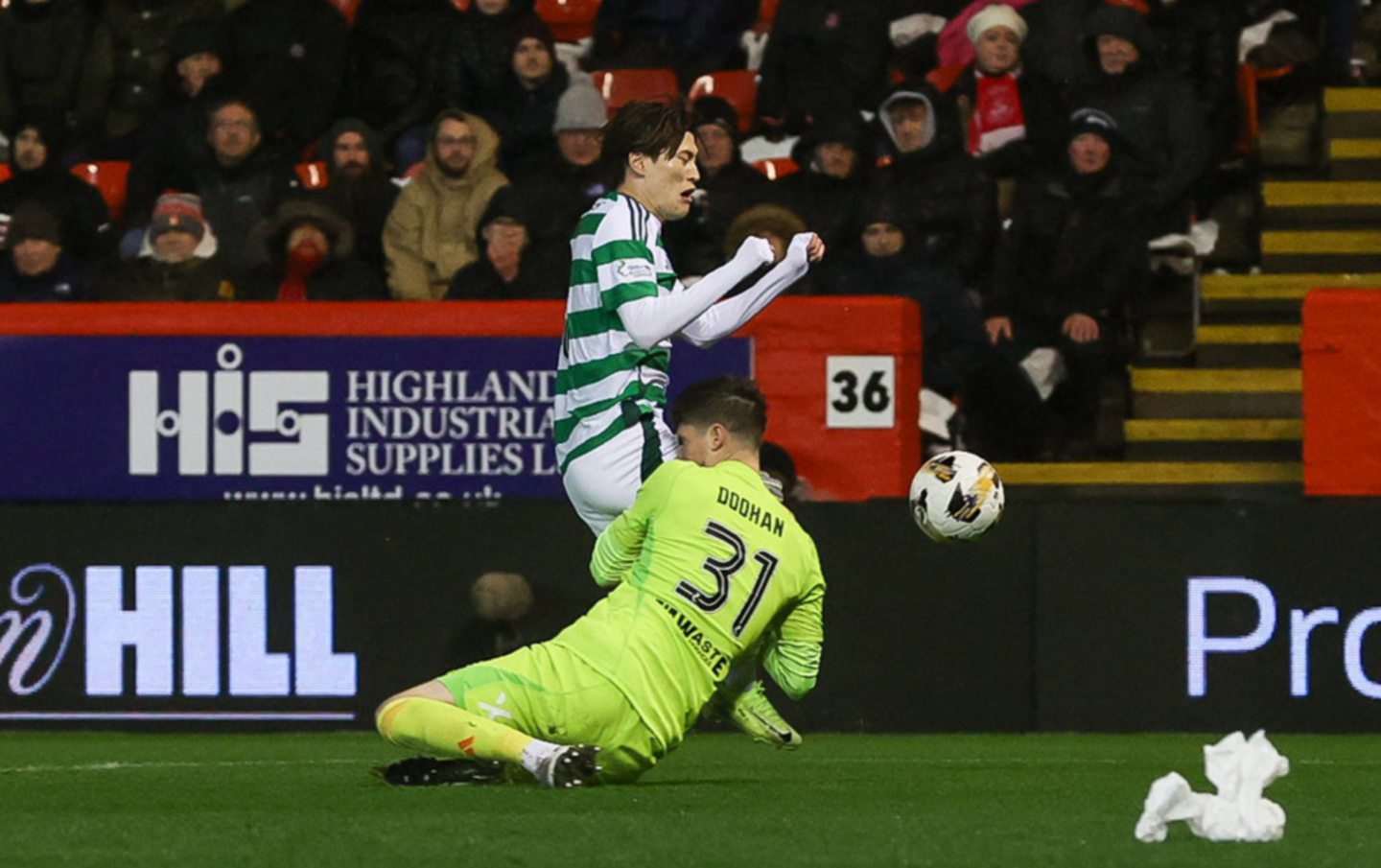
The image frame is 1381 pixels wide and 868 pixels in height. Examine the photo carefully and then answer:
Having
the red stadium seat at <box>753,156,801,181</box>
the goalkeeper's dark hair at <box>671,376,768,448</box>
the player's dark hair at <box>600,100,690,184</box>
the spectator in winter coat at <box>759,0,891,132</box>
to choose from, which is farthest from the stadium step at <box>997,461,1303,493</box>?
the goalkeeper's dark hair at <box>671,376,768,448</box>

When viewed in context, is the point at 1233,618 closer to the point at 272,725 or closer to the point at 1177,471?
the point at 1177,471

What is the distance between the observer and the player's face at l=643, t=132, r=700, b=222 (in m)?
8.73

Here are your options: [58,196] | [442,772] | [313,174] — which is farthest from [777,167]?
[442,772]

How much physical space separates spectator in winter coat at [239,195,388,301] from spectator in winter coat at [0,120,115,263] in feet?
3.59

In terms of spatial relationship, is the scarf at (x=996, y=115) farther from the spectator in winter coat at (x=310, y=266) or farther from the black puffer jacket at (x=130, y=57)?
the black puffer jacket at (x=130, y=57)

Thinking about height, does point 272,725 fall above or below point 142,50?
below

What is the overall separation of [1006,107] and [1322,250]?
1729mm

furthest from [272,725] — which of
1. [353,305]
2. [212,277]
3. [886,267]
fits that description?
[886,267]

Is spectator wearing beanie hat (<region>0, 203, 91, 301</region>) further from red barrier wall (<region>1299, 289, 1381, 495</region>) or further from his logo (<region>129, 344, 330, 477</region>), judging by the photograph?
red barrier wall (<region>1299, 289, 1381, 495</region>)

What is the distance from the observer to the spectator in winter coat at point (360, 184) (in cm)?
1438

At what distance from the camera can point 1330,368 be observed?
39.5ft

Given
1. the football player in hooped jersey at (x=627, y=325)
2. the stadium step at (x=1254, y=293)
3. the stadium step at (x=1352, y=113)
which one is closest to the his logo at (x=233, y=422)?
the football player in hooped jersey at (x=627, y=325)

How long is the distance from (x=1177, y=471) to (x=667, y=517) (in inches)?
238

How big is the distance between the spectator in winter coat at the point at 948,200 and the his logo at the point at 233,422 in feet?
10.5
